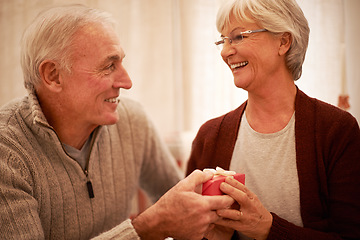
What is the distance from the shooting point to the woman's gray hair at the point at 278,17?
42.6 inches

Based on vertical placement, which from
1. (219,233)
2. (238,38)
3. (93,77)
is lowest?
(219,233)

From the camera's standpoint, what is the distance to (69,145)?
1456 mm

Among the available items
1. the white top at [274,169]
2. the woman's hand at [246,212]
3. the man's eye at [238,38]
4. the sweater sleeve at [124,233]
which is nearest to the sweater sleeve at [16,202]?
the sweater sleeve at [124,233]

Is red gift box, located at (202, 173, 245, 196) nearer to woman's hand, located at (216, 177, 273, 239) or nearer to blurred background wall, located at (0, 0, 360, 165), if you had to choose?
woman's hand, located at (216, 177, 273, 239)

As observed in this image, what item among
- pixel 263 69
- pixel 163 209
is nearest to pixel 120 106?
pixel 163 209

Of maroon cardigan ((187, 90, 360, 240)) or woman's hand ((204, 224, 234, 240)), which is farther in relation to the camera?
woman's hand ((204, 224, 234, 240))

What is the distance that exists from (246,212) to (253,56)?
507 millimetres

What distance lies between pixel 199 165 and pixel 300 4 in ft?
2.28

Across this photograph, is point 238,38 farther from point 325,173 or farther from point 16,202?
point 16,202

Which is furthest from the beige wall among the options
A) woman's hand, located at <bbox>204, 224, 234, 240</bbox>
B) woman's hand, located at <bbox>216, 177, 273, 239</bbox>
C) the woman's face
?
woman's hand, located at <bbox>204, 224, 234, 240</bbox>

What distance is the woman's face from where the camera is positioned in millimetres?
1114

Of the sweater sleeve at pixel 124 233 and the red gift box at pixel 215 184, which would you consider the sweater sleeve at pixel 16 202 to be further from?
the red gift box at pixel 215 184

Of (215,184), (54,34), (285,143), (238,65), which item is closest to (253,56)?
(238,65)

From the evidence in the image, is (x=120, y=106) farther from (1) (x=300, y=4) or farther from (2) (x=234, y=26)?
(1) (x=300, y=4)
